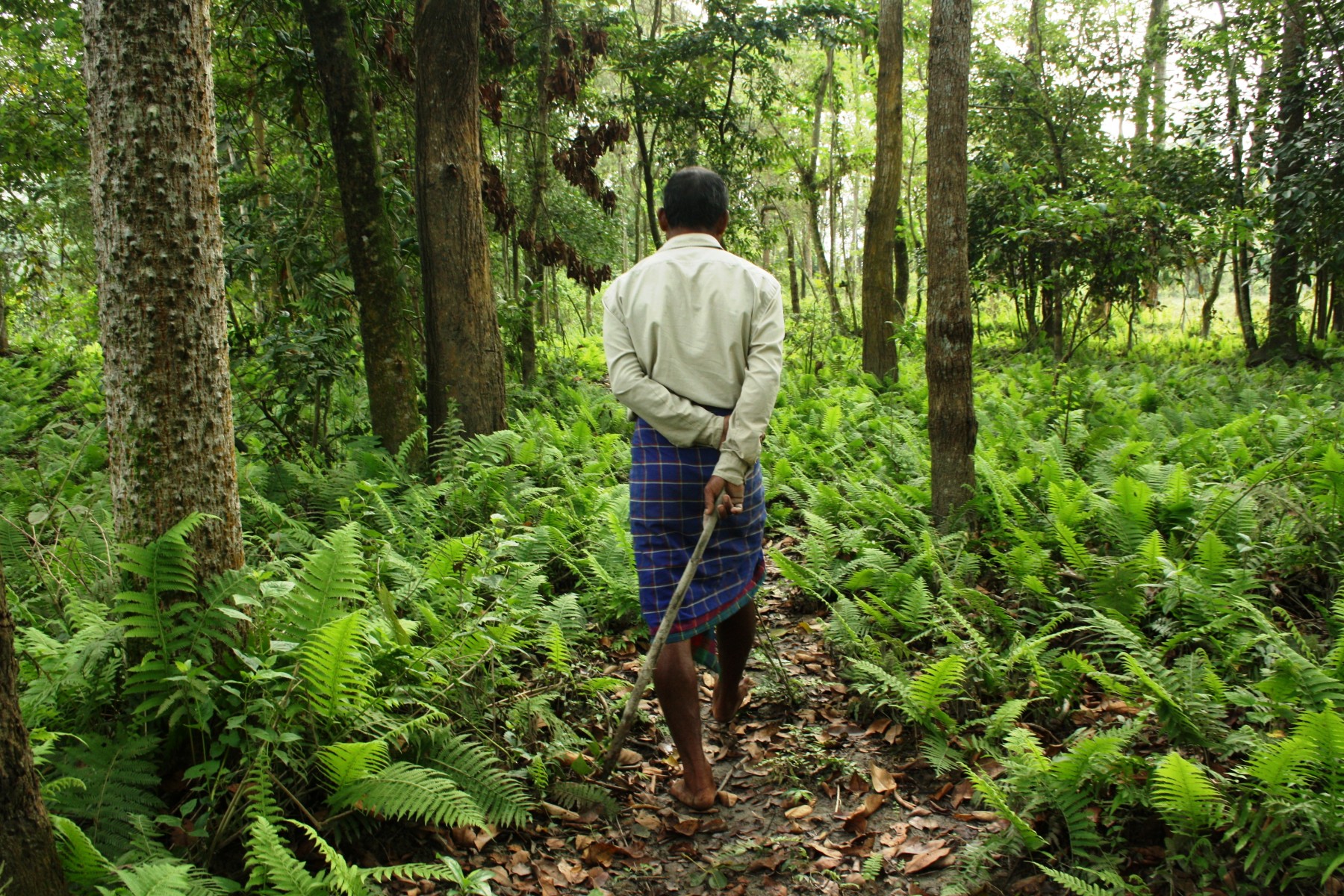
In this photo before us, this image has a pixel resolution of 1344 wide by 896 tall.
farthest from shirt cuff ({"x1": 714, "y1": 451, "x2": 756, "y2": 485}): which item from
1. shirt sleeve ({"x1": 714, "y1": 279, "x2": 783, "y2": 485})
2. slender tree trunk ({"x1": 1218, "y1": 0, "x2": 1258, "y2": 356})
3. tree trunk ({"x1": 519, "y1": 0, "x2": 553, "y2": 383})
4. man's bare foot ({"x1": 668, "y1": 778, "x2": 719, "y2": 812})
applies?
slender tree trunk ({"x1": 1218, "y1": 0, "x2": 1258, "y2": 356})

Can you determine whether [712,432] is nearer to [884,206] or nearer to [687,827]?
[687,827]

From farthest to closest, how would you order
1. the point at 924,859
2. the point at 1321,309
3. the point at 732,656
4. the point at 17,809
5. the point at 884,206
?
the point at 1321,309, the point at 884,206, the point at 732,656, the point at 924,859, the point at 17,809

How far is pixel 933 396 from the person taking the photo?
18.7 ft

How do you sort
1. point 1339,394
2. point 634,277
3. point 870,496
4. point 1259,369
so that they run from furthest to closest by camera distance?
point 1259,369 < point 1339,394 < point 870,496 < point 634,277

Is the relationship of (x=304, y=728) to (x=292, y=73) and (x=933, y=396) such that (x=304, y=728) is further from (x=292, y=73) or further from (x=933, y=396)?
(x=292, y=73)

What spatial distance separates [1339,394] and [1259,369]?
2933mm

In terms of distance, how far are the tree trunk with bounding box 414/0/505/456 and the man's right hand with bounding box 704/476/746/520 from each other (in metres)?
4.38

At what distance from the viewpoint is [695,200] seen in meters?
3.32

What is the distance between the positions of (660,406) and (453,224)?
4746mm

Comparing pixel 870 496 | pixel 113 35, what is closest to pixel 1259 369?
pixel 870 496

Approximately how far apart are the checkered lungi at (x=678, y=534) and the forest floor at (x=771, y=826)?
800 mm

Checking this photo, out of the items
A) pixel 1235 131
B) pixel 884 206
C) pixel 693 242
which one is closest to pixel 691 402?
pixel 693 242

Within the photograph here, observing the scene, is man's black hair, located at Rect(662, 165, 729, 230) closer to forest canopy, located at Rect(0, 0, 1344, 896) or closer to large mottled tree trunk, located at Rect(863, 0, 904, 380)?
forest canopy, located at Rect(0, 0, 1344, 896)

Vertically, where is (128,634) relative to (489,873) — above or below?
above
